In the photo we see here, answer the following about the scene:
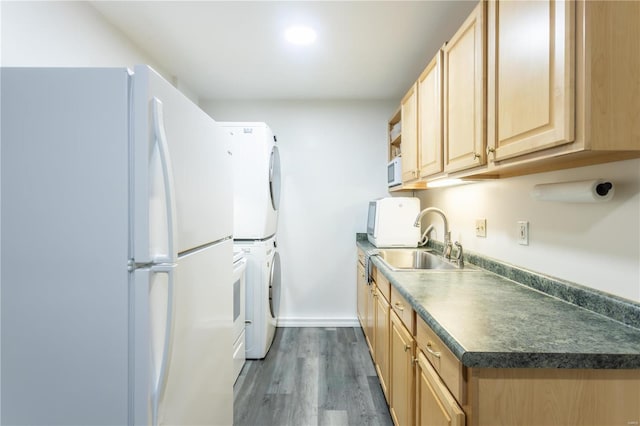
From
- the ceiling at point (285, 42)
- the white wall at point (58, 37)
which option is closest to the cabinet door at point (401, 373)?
the ceiling at point (285, 42)

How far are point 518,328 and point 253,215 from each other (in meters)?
2.05

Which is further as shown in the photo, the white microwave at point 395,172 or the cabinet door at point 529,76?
the white microwave at point 395,172

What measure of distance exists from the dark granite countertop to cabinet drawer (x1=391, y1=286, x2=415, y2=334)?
0.09m

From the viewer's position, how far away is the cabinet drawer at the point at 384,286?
1.88 meters

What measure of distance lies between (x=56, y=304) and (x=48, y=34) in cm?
147

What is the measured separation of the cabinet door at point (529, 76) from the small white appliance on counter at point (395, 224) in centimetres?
150

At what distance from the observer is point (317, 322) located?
341cm

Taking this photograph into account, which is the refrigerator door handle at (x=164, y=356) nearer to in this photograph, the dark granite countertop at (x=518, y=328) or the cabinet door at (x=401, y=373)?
the dark granite countertop at (x=518, y=328)

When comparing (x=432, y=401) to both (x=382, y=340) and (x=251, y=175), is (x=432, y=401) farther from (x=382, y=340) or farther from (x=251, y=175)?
(x=251, y=175)

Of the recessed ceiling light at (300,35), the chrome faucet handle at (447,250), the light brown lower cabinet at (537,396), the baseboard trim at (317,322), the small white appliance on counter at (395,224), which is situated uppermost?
the recessed ceiling light at (300,35)

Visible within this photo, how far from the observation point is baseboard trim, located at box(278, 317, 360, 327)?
3395mm

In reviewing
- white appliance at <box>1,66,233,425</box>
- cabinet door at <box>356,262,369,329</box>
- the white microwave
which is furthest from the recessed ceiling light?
cabinet door at <box>356,262,369,329</box>

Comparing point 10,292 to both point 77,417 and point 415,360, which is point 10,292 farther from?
point 415,360

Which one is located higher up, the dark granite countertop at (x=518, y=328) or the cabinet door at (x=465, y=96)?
the cabinet door at (x=465, y=96)
